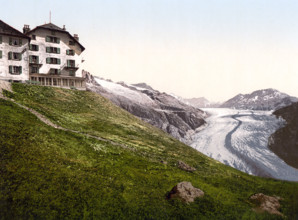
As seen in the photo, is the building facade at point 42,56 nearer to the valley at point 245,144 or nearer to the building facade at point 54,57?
the building facade at point 54,57

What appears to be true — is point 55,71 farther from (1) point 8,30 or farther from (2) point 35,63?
(1) point 8,30

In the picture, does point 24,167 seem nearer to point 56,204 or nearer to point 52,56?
point 56,204

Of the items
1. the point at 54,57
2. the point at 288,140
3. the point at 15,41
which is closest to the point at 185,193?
the point at 15,41

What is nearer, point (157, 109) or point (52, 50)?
point (52, 50)

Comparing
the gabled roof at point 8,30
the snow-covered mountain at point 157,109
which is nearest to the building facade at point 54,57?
the gabled roof at point 8,30

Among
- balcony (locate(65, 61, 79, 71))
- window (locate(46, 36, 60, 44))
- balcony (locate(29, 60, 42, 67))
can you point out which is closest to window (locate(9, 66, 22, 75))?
balcony (locate(29, 60, 42, 67))

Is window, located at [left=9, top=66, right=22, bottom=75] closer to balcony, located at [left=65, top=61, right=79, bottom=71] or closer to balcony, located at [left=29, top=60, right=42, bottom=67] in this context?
balcony, located at [left=29, top=60, right=42, bottom=67]
